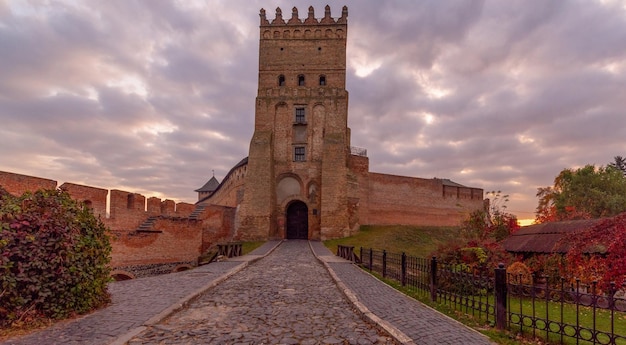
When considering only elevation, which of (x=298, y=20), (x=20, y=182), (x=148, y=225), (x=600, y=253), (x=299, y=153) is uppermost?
(x=298, y=20)

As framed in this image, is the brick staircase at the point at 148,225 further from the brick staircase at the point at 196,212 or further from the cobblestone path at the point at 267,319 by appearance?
the cobblestone path at the point at 267,319

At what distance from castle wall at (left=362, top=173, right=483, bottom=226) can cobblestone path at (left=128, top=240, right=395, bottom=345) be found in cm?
2634

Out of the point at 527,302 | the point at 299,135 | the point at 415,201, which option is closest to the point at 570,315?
the point at 527,302

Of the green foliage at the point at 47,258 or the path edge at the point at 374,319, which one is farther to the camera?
the green foliage at the point at 47,258

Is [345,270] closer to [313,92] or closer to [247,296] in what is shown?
[247,296]

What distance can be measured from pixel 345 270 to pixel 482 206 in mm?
32377

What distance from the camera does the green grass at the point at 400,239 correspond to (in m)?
26.0

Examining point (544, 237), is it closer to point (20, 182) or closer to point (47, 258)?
point (47, 258)

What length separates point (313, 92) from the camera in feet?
105

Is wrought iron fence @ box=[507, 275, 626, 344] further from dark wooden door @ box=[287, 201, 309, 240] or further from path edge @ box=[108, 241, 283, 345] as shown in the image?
dark wooden door @ box=[287, 201, 309, 240]

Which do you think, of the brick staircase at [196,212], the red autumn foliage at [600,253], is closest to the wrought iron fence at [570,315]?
the red autumn foliage at [600,253]

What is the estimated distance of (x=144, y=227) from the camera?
68.0ft

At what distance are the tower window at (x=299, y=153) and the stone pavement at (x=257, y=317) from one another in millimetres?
21015

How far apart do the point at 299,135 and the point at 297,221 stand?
665cm
